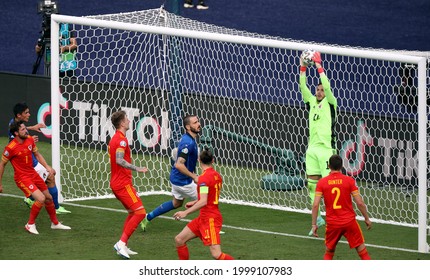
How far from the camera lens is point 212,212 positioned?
438 inches

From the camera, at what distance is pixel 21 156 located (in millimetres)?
13391

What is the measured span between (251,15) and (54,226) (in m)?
13.1

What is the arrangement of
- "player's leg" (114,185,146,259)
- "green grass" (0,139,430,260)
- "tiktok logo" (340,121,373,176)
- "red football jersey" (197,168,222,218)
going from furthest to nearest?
"tiktok logo" (340,121,373,176) < "green grass" (0,139,430,260) < "player's leg" (114,185,146,259) < "red football jersey" (197,168,222,218)

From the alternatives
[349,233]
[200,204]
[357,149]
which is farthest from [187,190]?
[357,149]

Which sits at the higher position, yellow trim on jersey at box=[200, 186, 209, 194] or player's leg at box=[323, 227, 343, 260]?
yellow trim on jersey at box=[200, 186, 209, 194]

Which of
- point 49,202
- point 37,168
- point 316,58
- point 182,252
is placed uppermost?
point 316,58

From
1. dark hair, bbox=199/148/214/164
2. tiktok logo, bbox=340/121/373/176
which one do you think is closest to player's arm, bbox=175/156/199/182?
dark hair, bbox=199/148/214/164

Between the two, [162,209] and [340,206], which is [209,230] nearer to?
[340,206]

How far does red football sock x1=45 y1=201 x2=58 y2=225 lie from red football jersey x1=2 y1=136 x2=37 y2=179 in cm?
43

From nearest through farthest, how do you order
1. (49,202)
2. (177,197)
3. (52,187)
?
(49,202)
(177,197)
(52,187)

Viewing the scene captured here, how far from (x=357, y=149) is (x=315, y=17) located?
8.43 meters

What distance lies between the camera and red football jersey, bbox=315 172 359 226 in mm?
11219

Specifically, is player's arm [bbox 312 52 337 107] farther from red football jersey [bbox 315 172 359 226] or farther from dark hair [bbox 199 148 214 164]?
dark hair [bbox 199 148 214 164]

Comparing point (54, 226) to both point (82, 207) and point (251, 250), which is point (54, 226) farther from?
point (251, 250)
